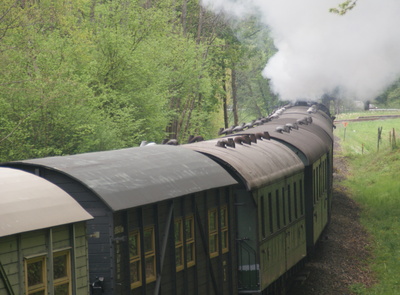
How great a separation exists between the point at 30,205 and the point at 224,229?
239 inches

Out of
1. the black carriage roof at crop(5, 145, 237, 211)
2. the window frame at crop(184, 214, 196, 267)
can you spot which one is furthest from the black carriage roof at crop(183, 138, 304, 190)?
the window frame at crop(184, 214, 196, 267)

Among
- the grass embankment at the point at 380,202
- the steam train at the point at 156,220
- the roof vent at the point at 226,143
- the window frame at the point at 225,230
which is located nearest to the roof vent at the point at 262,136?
the steam train at the point at 156,220

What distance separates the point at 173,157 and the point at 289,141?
7973 millimetres

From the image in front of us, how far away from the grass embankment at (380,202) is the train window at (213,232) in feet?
23.5

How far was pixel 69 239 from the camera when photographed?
8055 mm

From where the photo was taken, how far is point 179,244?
1105 centimetres

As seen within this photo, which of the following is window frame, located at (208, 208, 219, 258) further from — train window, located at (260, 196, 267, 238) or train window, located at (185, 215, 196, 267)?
train window, located at (260, 196, 267, 238)

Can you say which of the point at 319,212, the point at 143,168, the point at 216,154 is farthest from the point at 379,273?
the point at 143,168

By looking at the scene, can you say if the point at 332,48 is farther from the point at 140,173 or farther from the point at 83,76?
the point at 140,173

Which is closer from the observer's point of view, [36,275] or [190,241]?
[36,275]

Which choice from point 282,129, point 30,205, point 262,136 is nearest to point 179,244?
point 30,205

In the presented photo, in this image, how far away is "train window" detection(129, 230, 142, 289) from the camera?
952cm

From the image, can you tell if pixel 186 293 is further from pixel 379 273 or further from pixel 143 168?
pixel 379 273

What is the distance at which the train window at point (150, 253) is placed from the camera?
32.8 ft
